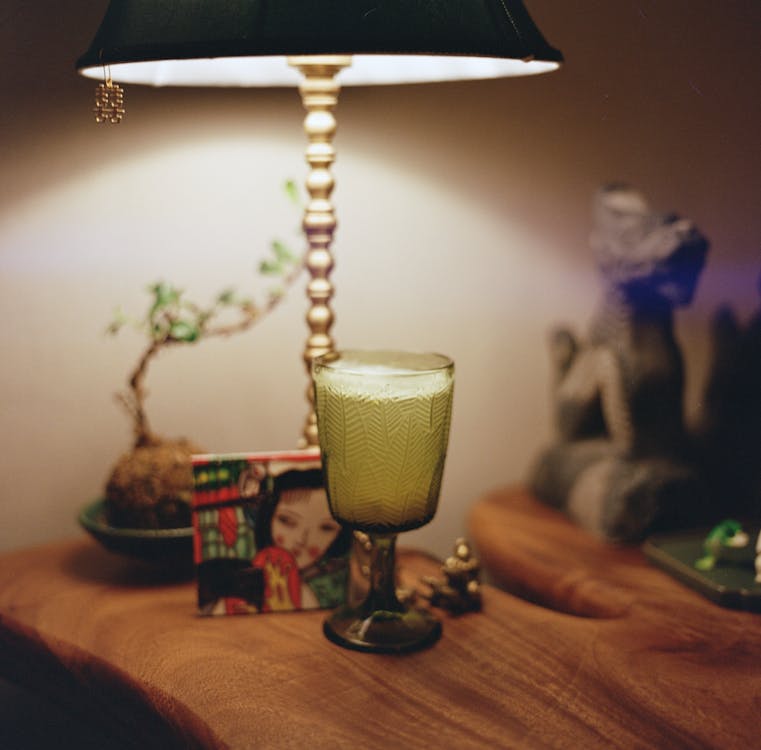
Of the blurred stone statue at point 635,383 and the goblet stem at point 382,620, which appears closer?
the goblet stem at point 382,620

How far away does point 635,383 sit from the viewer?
4.01 feet

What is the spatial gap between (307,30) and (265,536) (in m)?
0.53

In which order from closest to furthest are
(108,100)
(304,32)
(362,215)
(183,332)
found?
(304,32)
(108,100)
(183,332)
(362,215)

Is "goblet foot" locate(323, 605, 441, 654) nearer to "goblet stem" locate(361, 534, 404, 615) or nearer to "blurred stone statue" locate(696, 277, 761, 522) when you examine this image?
"goblet stem" locate(361, 534, 404, 615)

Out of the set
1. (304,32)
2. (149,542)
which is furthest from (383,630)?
(304,32)

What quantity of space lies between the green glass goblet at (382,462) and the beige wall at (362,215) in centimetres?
38

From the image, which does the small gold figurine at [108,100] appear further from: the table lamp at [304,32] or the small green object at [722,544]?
the small green object at [722,544]

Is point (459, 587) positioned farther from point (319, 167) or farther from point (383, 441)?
point (319, 167)

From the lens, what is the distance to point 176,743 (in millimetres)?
843

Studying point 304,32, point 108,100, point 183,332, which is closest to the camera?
point 304,32

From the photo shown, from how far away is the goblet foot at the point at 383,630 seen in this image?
94cm

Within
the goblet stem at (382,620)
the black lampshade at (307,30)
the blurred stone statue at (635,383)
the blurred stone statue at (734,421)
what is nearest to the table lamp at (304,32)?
the black lampshade at (307,30)

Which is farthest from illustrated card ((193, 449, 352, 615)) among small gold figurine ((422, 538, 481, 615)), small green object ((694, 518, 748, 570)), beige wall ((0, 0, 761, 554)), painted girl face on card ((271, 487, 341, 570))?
small green object ((694, 518, 748, 570))

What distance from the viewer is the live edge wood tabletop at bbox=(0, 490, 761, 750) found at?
0.80 metres
